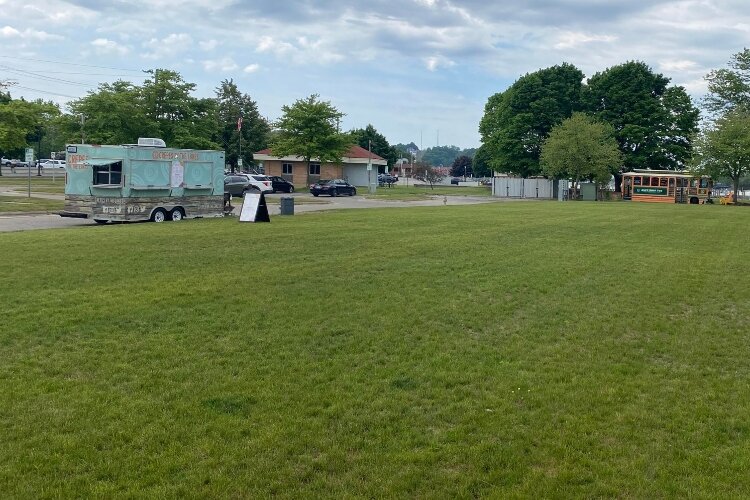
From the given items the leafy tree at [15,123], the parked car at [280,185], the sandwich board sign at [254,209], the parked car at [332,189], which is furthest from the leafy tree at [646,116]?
the sandwich board sign at [254,209]

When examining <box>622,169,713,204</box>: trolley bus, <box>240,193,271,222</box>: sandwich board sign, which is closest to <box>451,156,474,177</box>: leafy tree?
<box>622,169,713,204</box>: trolley bus

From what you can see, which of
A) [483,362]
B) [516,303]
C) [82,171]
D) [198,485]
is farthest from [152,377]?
[82,171]

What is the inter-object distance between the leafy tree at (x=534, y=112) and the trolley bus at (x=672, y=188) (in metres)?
10.9

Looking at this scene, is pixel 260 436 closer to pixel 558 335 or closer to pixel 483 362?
pixel 483 362

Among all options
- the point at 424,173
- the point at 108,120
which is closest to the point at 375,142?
the point at 424,173

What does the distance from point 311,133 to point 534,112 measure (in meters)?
23.2

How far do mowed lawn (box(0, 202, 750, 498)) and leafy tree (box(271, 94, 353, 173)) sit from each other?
146ft

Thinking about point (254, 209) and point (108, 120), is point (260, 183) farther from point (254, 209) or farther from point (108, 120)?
point (254, 209)

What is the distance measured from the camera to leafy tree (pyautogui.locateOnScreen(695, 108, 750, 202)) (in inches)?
2080

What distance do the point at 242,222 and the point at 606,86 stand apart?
5391 centimetres

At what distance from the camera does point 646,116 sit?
64.6m

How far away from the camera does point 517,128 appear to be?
6644 cm

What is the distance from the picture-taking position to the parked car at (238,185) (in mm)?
43625

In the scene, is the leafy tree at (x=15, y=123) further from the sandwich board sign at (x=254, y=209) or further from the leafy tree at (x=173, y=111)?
the sandwich board sign at (x=254, y=209)
